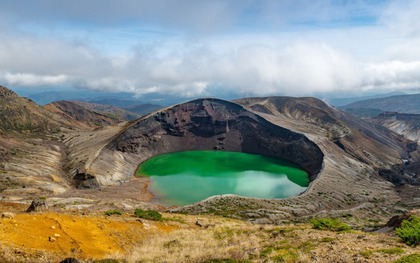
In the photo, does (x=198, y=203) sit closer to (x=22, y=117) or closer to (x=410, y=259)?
(x=410, y=259)

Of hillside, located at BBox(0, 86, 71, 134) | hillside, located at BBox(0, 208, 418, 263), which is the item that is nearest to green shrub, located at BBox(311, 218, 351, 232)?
hillside, located at BBox(0, 208, 418, 263)

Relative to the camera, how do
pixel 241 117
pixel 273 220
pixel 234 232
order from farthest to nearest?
pixel 241 117 < pixel 273 220 < pixel 234 232

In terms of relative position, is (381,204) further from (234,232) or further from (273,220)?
(234,232)

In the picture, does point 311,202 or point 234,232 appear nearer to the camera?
point 234,232

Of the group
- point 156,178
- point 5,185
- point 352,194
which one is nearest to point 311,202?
point 352,194

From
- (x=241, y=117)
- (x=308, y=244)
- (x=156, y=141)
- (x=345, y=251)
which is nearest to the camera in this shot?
(x=345, y=251)

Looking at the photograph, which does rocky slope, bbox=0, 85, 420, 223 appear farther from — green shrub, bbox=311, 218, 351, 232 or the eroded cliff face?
green shrub, bbox=311, 218, 351, 232

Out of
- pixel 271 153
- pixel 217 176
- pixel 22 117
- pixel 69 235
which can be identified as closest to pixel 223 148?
pixel 271 153
